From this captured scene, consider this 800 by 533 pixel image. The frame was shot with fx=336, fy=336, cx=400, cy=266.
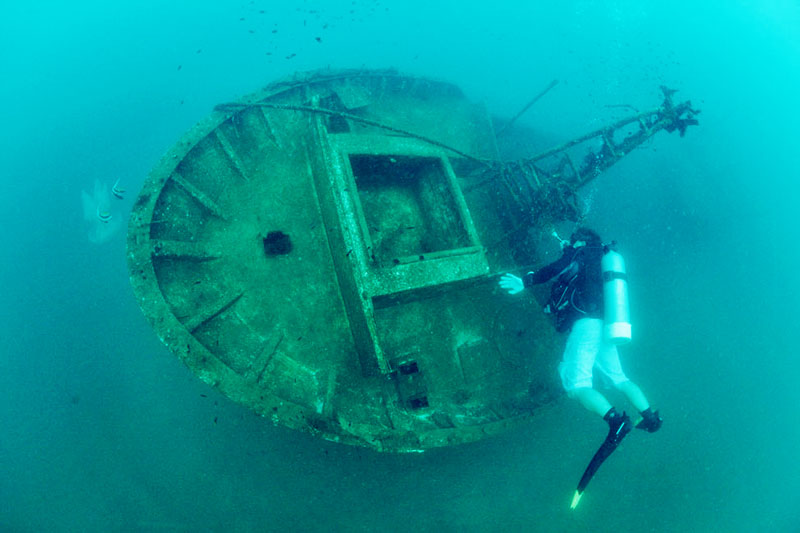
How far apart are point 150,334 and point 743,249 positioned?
18.5 m

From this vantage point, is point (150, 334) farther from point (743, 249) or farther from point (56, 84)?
point (743, 249)

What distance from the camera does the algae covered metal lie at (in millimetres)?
4223

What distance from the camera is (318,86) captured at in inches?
254

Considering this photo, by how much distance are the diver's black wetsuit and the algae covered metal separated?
956 mm

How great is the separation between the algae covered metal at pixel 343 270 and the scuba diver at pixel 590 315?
838 millimetres

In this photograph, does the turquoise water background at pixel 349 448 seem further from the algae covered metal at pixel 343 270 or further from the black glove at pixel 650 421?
the black glove at pixel 650 421

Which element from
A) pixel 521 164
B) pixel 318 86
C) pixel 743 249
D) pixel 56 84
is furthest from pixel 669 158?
pixel 56 84

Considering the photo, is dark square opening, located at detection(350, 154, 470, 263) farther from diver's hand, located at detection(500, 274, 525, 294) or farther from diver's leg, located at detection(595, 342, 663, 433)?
diver's leg, located at detection(595, 342, 663, 433)

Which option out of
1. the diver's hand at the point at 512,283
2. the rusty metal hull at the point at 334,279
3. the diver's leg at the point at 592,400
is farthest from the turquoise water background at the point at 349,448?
the diver's hand at the point at 512,283

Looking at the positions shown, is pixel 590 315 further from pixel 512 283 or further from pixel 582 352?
pixel 512 283

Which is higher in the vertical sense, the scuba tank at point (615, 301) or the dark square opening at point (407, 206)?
the dark square opening at point (407, 206)

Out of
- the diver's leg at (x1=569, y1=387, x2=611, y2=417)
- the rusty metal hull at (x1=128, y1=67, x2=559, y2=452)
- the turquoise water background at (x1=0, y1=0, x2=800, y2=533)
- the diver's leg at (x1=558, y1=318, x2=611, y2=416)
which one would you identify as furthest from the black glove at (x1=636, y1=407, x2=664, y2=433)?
the turquoise water background at (x1=0, y1=0, x2=800, y2=533)

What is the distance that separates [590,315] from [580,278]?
53cm

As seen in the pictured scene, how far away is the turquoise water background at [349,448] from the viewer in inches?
228
